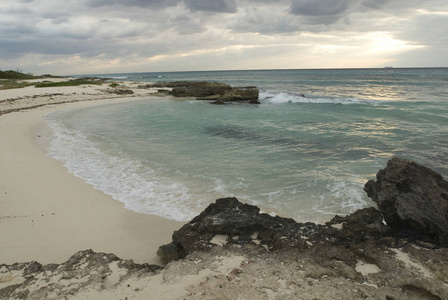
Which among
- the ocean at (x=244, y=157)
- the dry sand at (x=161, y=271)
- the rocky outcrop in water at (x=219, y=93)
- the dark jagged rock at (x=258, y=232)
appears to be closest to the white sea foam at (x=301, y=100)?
the rocky outcrop in water at (x=219, y=93)

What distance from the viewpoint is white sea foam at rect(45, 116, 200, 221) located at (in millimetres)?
6241

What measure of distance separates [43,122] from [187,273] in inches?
666

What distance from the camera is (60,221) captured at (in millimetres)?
5484

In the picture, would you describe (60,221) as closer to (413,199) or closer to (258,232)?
(258,232)

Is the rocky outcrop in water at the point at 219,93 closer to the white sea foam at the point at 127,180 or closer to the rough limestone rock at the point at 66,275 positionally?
the white sea foam at the point at 127,180

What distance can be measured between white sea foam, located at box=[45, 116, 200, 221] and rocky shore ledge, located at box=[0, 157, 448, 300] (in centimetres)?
166

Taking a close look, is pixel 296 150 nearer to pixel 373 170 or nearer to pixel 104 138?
pixel 373 170

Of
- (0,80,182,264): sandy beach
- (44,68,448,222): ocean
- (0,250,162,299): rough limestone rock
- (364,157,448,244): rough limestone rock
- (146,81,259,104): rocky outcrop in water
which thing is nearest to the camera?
(0,250,162,299): rough limestone rock

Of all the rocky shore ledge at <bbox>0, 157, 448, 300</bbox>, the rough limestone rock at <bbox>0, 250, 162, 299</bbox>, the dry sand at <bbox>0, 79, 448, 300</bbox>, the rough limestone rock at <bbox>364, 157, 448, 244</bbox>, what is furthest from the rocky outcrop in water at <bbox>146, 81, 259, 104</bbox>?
the rough limestone rock at <bbox>0, 250, 162, 299</bbox>

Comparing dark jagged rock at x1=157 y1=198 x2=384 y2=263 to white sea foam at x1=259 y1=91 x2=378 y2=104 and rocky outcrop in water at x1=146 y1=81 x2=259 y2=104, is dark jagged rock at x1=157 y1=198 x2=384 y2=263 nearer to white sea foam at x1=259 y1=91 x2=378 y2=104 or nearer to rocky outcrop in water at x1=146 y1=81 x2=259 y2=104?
rocky outcrop in water at x1=146 y1=81 x2=259 y2=104

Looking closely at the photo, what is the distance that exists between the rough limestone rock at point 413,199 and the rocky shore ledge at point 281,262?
0.6 inches

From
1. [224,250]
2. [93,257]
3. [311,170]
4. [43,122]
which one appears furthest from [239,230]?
[43,122]

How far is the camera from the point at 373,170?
868 cm

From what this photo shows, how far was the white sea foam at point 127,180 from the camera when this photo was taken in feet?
20.5
